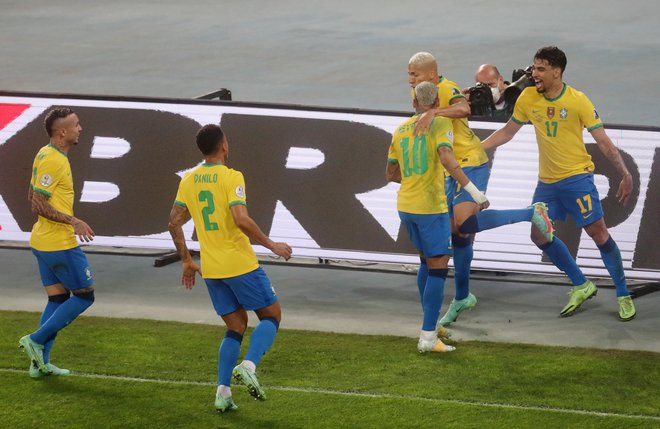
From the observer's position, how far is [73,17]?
30047mm

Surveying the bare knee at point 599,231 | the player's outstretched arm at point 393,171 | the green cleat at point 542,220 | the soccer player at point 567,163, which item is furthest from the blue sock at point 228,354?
the bare knee at point 599,231

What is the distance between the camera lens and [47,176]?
30.5ft

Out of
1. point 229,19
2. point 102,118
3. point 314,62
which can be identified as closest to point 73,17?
point 229,19

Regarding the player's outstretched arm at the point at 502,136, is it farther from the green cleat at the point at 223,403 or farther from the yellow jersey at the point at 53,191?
the yellow jersey at the point at 53,191

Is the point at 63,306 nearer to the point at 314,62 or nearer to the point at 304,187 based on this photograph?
the point at 304,187

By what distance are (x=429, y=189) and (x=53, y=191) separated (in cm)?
289

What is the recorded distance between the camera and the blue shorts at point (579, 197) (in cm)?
1076

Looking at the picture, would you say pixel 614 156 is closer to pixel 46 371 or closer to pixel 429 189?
pixel 429 189

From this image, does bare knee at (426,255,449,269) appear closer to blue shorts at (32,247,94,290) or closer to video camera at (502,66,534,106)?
video camera at (502,66,534,106)

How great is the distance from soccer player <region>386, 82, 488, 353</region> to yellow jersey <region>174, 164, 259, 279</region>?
5.81 feet

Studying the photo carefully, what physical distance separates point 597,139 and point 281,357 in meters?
3.25

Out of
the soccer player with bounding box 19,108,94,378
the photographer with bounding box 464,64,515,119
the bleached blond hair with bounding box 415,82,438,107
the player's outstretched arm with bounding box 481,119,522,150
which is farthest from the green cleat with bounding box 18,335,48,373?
the photographer with bounding box 464,64,515,119

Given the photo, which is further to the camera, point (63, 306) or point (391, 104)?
point (391, 104)

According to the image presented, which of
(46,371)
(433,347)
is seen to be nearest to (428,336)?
(433,347)
